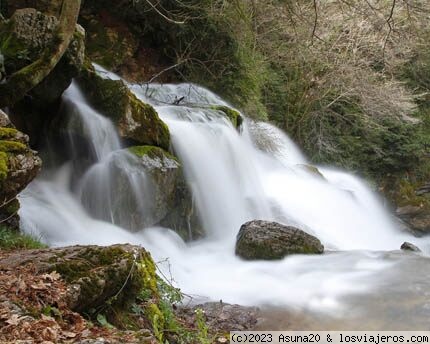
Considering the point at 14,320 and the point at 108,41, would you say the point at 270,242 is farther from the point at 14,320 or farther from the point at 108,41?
the point at 108,41

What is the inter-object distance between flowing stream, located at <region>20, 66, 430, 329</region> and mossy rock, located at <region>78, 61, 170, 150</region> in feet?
0.58

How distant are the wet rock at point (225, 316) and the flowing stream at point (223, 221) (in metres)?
0.20

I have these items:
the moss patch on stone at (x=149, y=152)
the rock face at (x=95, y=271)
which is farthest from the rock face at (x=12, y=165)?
the moss patch on stone at (x=149, y=152)

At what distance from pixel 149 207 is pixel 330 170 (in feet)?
30.9

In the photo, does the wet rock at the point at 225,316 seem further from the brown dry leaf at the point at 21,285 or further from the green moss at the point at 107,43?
the green moss at the point at 107,43

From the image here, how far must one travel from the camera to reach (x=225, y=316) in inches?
166

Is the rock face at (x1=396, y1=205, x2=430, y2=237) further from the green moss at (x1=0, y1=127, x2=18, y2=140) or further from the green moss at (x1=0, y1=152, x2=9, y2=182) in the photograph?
the green moss at (x1=0, y1=152, x2=9, y2=182)

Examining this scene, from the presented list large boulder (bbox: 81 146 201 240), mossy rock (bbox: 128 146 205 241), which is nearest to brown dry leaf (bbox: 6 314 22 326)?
large boulder (bbox: 81 146 201 240)

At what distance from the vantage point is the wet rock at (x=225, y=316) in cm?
401

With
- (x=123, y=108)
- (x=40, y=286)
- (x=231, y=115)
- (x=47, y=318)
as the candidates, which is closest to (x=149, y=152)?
(x=123, y=108)

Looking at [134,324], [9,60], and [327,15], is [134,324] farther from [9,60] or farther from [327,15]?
[327,15]

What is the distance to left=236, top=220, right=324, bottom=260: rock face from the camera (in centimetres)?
643

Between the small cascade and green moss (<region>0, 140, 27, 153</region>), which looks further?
the small cascade

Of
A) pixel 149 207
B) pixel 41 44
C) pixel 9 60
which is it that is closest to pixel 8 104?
pixel 9 60
